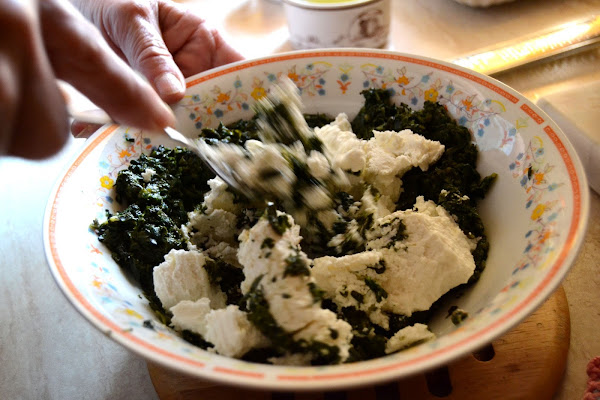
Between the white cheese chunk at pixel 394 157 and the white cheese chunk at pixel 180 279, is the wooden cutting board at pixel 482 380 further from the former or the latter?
the white cheese chunk at pixel 394 157

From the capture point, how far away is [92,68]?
126cm

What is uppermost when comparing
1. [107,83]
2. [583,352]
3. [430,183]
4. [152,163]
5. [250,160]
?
[107,83]

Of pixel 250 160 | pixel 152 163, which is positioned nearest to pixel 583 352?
pixel 250 160

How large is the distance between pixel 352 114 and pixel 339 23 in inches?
23.0

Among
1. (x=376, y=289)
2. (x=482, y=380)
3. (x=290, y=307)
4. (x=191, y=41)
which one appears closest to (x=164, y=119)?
(x=290, y=307)

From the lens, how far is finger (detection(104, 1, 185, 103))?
201 cm

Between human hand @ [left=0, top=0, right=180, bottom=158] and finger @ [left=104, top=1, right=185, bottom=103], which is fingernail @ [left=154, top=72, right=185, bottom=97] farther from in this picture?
human hand @ [left=0, top=0, right=180, bottom=158]

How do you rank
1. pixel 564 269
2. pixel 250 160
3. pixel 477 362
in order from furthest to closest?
pixel 250 160
pixel 477 362
pixel 564 269

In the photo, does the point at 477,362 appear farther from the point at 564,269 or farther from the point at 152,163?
Result: the point at 152,163

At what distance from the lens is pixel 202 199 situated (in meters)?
1.84

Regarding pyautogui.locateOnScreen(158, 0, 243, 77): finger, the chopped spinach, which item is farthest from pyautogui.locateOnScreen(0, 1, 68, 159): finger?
pyautogui.locateOnScreen(158, 0, 243, 77): finger

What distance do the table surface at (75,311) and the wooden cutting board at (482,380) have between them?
12cm

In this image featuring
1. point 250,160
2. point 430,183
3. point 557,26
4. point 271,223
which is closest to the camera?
point 271,223

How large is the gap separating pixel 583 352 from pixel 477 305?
17.9 inches
